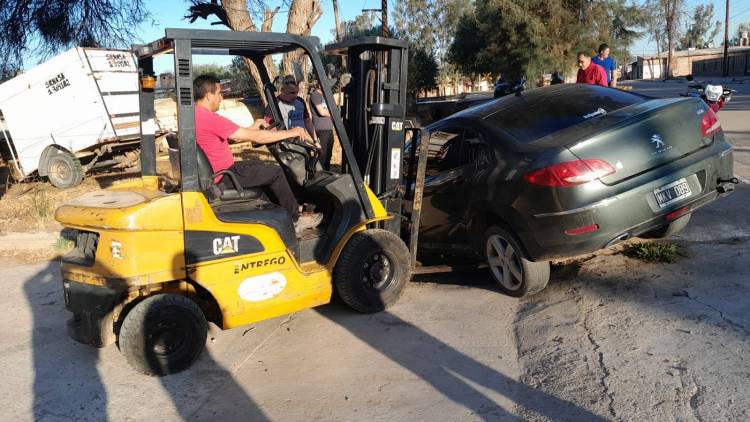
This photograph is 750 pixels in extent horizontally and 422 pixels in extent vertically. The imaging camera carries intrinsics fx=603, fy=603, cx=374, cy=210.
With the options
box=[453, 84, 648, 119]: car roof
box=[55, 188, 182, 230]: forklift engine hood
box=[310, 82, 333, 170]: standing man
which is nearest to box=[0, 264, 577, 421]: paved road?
box=[55, 188, 182, 230]: forklift engine hood

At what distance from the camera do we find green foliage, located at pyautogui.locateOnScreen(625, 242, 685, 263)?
208 inches

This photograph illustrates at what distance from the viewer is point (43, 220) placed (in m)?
9.48

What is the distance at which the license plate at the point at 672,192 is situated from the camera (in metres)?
4.55

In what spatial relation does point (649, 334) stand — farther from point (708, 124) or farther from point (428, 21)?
point (428, 21)

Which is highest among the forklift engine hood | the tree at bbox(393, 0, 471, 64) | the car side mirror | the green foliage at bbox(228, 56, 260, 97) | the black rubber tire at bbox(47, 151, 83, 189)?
the tree at bbox(393, 0, 471, 64)

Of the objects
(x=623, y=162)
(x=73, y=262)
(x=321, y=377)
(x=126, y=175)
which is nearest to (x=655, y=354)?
(x=623, y=162)

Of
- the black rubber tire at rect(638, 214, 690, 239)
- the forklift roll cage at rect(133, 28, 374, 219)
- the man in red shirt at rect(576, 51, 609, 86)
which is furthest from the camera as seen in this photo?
the man in red shirt at rect(576, 51, 609, 86)

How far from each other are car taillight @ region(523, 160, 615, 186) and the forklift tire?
1.31m

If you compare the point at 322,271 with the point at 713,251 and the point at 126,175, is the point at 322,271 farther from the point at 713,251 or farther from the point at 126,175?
the point at 126,175

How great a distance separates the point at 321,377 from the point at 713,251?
370 centimetres

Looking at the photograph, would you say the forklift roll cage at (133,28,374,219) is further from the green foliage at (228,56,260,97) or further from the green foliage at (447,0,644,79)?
the green foliage at (447,0,644,79)

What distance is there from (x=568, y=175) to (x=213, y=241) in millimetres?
2526

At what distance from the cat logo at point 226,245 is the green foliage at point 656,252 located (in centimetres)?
357

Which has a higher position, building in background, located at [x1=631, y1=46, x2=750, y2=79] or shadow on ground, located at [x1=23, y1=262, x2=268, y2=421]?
building in background, located at [x1=631, y1=46, x2=750, y2=79]
